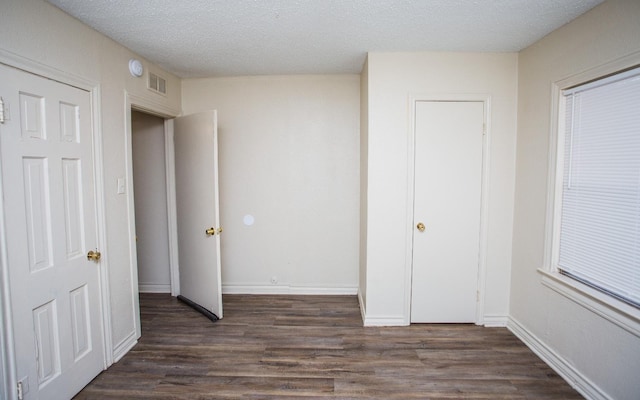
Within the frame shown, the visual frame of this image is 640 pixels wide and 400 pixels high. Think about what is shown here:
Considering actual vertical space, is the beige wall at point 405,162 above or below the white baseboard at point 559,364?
above

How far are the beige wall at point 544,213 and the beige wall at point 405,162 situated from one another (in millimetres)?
108

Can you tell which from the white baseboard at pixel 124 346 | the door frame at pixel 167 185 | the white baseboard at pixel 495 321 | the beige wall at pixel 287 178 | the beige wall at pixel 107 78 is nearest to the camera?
the beige wall at pixel 107 78

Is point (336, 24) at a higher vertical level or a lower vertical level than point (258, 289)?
higher

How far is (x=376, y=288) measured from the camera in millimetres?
2971

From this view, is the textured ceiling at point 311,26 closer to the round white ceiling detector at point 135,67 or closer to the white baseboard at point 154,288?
the round white ceiling detector at point 135,67

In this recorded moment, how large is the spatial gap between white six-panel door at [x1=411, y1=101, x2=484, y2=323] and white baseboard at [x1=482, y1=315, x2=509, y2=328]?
14 centimetres

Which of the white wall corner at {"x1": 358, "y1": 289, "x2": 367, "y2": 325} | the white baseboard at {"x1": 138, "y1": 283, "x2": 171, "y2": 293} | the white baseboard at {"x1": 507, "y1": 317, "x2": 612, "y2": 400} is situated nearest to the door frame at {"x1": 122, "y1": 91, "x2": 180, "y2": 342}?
the white baseboard at {"x1": 138, "y1": 283, "x2": 171, "y2": 293}

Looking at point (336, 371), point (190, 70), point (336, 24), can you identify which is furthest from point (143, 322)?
point (336, 24)

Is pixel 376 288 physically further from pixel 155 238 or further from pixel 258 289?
pixel 155 238

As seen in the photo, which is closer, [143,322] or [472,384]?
[472,384]

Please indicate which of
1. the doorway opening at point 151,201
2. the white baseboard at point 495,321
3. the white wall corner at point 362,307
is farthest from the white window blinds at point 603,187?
the doorway opening at point 151,201

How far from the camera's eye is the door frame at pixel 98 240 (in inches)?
64.4

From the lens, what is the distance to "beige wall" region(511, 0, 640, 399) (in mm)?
1830

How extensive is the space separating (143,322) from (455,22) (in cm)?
383
